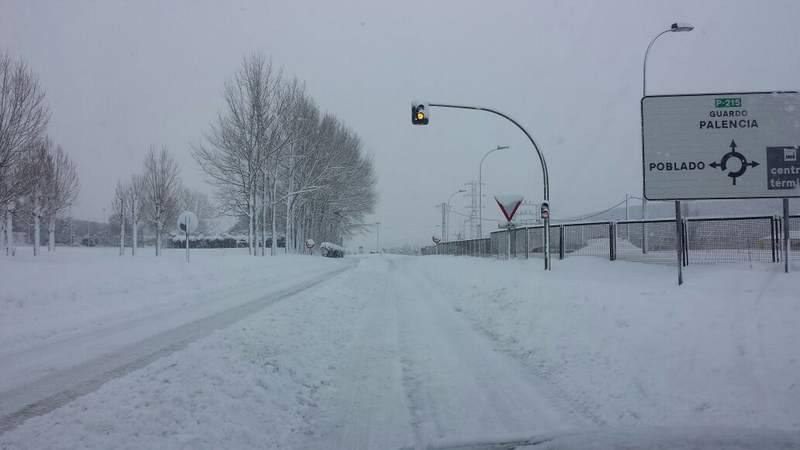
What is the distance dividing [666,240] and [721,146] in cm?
1109

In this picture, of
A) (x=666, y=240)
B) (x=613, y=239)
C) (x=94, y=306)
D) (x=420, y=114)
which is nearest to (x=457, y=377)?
(x=94, y=306)

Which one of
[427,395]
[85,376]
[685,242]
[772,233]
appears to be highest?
[772,233]

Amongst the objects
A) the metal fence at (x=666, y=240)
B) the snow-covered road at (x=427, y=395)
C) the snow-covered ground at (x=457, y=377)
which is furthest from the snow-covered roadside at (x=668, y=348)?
the metal fence at (x=666, y=240)

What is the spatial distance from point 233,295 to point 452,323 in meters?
Answer: 7.95

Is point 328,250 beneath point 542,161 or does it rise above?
beneath

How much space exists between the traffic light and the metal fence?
8.84 meters

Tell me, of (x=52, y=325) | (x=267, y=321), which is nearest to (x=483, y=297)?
(x=267, y=321)

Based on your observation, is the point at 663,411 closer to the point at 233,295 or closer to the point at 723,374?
the point at 723,374

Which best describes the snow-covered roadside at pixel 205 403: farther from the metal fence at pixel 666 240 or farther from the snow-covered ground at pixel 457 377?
the metal fence at pixel 666 240

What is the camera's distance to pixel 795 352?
657cm

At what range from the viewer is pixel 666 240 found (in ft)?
73.9

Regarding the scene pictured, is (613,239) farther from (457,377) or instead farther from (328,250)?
(328,250)

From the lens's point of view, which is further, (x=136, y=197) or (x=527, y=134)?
(x=136, y=197)

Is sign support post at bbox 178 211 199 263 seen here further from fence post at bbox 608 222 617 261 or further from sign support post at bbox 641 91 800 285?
sign support post at bbox 641 91 800 285
